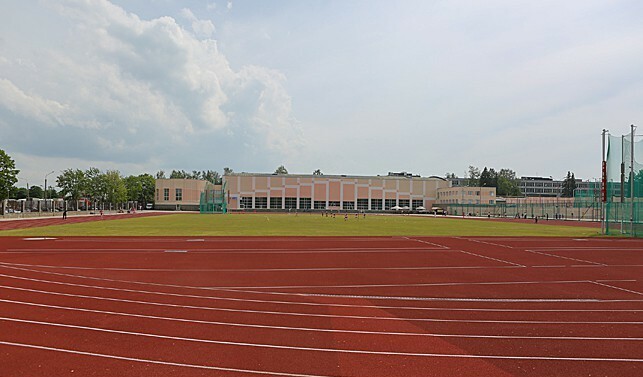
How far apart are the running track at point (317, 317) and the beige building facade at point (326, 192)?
94.0 m

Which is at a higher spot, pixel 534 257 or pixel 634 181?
pixel 634 181


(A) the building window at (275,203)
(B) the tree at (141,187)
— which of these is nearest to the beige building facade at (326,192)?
(A) the building window at (275,203)

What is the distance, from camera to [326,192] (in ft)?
378

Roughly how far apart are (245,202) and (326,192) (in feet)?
65.2

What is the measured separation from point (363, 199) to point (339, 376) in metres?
112

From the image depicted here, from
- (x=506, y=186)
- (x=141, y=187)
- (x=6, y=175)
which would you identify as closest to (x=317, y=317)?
(x=6, y=175)

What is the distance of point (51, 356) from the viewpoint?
683cm

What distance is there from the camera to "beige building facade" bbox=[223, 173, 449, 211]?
112m

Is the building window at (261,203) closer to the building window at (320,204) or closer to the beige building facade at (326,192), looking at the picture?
the beige building facade at (326,192)

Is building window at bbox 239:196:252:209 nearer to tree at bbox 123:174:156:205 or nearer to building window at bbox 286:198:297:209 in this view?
building window at bbox 286:198:297:209

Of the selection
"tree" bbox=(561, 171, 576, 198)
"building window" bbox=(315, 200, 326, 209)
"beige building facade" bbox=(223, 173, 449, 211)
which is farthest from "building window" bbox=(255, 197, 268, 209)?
"tree" bbox=(561, 171, 576, 198)

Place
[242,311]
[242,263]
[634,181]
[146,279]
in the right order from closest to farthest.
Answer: [242,311] < [146,279] < [242,263] < [634,181]

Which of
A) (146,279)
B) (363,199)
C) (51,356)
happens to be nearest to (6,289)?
(146,279)

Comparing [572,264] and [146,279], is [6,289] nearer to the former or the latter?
[146,279]
